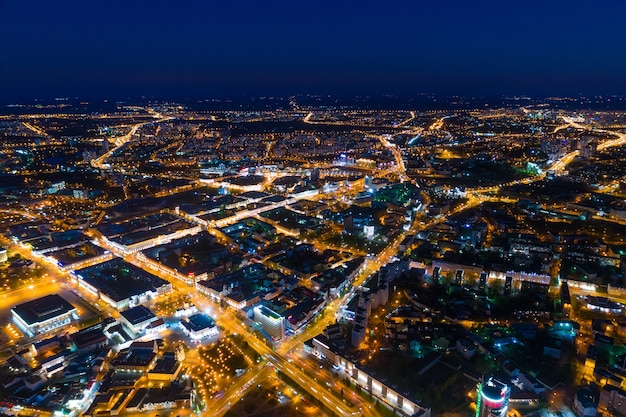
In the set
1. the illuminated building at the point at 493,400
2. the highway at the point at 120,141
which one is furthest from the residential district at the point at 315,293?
the highway at the point at 120,141

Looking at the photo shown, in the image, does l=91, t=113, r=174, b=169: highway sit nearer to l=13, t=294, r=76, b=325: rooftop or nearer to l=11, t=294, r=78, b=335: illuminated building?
l=13, t=294, r=76, b=325: rooftop

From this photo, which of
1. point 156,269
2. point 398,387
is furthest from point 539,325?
point 156,269

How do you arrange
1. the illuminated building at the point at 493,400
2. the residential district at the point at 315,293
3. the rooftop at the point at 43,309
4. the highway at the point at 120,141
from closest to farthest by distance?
the illuminated building at the point at 493,400 < the residential district at the point at 315,293 < the rooftop at the point at 43,309 < the highway at the point at 120,141

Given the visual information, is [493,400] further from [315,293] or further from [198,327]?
[198,327]

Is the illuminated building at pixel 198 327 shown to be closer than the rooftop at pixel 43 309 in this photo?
Yes

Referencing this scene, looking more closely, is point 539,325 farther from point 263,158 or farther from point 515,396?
point 263,158

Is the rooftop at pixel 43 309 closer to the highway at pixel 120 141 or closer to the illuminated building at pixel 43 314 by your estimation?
the illuminated building at pixel 43 314

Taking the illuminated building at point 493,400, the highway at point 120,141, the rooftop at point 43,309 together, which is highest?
the illuminated building at point 493,400

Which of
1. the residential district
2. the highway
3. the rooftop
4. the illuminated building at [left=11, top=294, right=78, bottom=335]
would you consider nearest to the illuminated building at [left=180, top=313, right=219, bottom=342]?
the residential district

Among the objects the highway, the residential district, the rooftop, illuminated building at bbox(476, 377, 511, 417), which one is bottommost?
the highway
